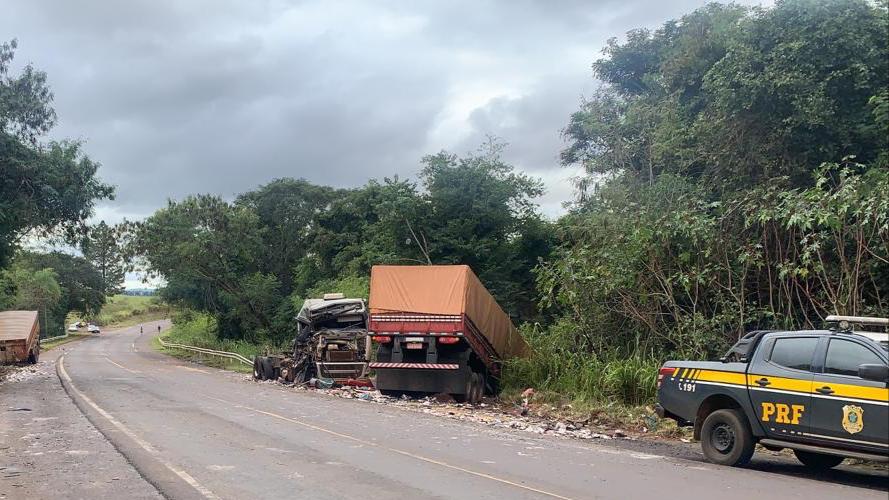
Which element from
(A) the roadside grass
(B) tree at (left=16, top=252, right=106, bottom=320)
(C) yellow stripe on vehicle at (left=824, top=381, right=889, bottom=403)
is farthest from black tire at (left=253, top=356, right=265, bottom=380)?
(B) tree at (left=16, top=252, right=106, bottom=320)

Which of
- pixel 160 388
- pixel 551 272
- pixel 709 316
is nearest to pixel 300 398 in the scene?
pixel 160 388

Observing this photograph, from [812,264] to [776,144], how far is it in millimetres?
3309

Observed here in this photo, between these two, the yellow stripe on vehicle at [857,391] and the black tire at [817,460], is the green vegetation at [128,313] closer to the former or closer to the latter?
the black tire at [817,460]

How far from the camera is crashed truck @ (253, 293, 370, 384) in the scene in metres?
22.6

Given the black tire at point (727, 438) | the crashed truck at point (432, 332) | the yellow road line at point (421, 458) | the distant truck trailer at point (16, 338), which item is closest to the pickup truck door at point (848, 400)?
the black tire at point (727, 438)

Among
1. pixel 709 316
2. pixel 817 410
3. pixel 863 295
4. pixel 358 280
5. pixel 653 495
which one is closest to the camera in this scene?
pixel 653 495

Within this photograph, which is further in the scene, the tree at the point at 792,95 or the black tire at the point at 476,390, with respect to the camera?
the black tire at the point at 476,390

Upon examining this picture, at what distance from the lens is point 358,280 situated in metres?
31.8

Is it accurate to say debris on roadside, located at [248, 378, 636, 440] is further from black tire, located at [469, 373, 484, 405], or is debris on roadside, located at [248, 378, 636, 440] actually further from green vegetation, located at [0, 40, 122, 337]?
green vegetation, located at [0, 40, 122, 337]

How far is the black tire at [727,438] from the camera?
9406mm

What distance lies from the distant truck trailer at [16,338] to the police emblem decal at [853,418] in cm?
3740

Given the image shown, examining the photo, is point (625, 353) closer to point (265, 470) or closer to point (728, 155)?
point (728, 155)

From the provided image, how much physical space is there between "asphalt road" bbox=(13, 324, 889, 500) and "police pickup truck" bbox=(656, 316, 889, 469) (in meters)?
0.44

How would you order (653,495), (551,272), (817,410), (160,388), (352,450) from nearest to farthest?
(653,495)
(817,410)
(352,450)
(551,272)
(160,388)
